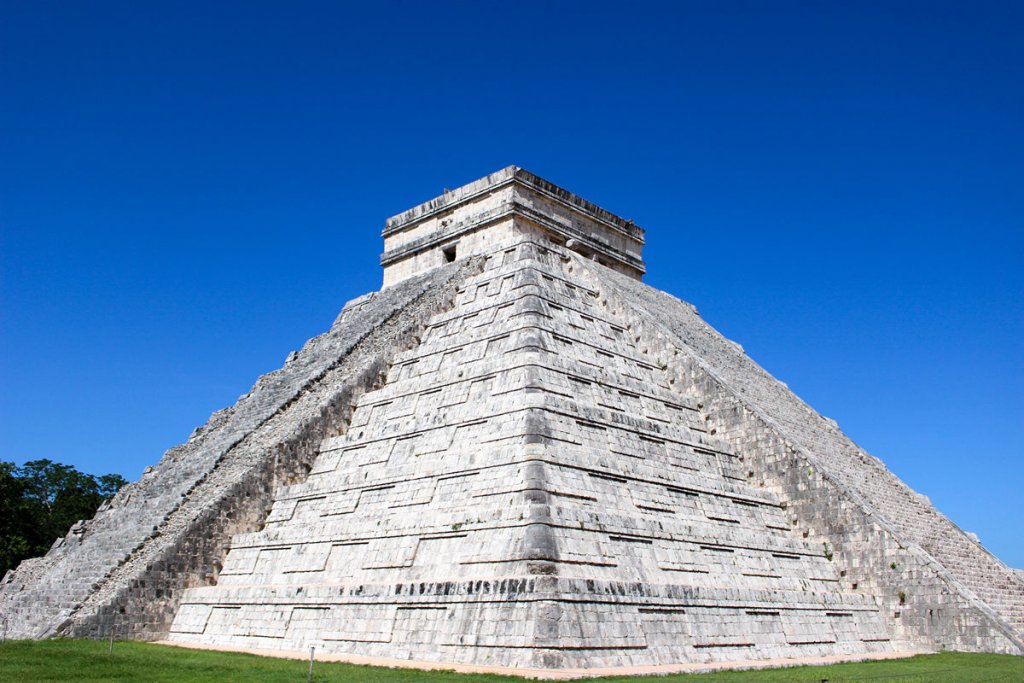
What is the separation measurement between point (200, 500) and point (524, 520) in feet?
21.1

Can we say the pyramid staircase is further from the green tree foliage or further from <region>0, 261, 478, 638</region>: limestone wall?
the green tree foliage

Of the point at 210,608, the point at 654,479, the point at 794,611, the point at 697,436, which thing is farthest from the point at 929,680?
the point at 210,608

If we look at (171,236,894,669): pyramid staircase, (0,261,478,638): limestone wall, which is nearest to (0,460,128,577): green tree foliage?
(0,261,478,638): limestone wall

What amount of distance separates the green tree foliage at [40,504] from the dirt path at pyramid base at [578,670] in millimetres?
17799

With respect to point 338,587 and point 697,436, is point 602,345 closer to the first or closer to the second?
point 697,436

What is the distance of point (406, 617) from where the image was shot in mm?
10586

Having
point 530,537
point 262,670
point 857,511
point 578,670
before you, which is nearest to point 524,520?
point 530,537

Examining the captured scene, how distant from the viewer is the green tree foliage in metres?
27.2

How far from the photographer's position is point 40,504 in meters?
33.9

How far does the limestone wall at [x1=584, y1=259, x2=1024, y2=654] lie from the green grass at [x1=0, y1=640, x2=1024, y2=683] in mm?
1074

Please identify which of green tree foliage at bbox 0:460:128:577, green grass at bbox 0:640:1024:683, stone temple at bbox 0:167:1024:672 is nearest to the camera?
green grass at bbox 0:640:1024:683

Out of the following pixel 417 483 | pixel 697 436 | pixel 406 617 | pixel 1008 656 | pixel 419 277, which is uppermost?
pixel 419 277

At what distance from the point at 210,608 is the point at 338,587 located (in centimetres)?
253

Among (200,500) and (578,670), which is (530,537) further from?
(200,500)
